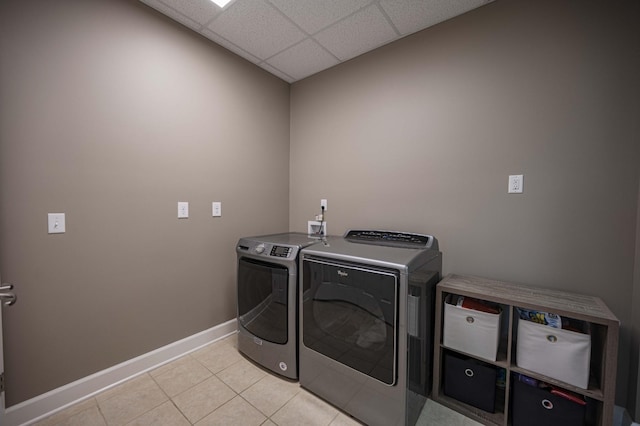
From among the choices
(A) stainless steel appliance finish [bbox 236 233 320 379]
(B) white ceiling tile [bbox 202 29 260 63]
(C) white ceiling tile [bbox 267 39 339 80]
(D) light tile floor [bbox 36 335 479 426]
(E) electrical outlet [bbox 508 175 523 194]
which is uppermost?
(B) white ceiling tile [bbox 202 29 260 63]

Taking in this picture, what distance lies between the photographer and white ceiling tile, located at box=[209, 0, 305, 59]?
1691 millimetres

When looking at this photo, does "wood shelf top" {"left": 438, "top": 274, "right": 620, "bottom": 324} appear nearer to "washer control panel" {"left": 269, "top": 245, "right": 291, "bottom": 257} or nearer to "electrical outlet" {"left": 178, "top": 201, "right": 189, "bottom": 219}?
"washer control panel" {"left": 269, "top": 245, "right": 291, "bottom": 257}

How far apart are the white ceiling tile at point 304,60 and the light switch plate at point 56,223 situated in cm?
201

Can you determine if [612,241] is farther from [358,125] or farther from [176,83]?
[176,83]

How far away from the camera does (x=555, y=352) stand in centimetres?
117

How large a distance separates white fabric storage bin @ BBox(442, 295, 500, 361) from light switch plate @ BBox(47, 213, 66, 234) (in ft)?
7.54

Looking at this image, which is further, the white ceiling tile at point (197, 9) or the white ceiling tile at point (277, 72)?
the white ceiling tile at point (277, 72)

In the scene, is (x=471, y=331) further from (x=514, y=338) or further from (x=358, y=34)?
(x=358, y=34)

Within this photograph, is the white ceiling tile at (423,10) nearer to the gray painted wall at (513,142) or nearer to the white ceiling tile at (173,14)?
the gray painted wall at (513,142)

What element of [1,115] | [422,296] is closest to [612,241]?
[422,296]

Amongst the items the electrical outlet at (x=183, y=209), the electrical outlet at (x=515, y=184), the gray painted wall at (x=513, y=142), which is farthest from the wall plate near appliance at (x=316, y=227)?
the electrical outlet at (x=515, y=184)

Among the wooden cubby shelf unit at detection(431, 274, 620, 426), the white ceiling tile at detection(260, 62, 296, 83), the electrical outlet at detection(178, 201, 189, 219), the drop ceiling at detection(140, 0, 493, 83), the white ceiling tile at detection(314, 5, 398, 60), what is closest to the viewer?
the wooden cubby shelf unit at detection(431, 274, 620, 426)

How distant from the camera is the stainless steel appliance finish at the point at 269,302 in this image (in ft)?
5.31

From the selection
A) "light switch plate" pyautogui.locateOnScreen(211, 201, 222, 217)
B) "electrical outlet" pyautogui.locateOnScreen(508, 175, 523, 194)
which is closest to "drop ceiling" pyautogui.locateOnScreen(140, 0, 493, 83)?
"electrical outlet" pyautogui.locateOnScreen(508, 175, 523, 194)
